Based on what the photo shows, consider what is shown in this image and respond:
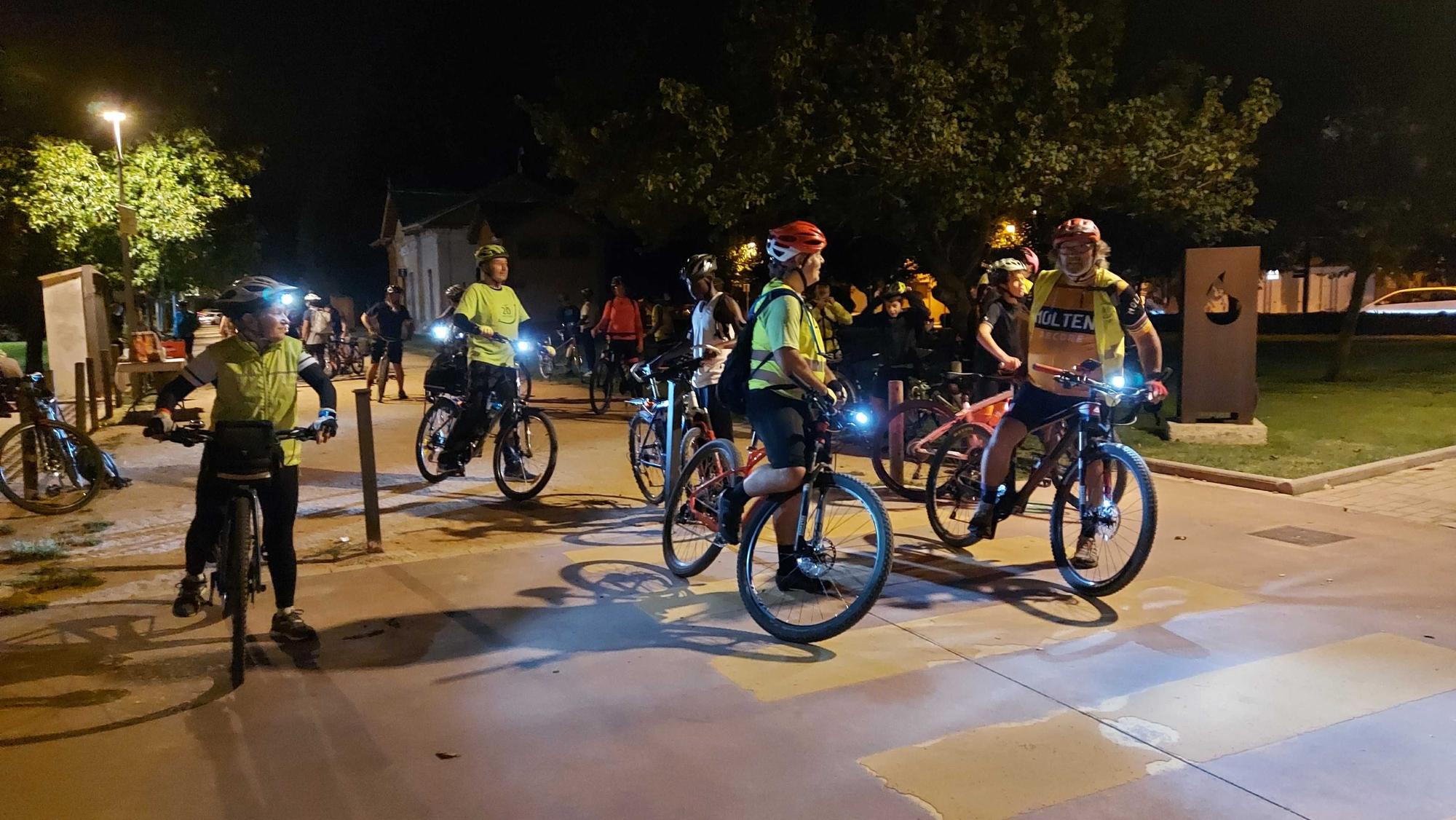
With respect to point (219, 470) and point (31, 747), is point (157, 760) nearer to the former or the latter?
point (31, 747)

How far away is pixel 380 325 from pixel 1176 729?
1381 cm

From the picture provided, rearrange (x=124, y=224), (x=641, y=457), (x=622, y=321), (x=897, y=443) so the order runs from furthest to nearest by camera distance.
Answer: (x=124, y=224) → (x=622, y=321) → (x=897, y=443) → (x=641, y=457)

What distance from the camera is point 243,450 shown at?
4.80m

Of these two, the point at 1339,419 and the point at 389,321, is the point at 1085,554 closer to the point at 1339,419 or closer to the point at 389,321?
the point at 1339,419

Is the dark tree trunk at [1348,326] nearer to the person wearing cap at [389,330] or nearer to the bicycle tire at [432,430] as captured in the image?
the bicycle tire at [432,430]

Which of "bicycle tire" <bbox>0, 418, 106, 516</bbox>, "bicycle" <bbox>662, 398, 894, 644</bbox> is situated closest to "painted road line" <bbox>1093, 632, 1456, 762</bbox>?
"bicycle" <bbox>662, 398, 894, 644</bbox>

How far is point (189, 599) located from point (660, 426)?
142 inches

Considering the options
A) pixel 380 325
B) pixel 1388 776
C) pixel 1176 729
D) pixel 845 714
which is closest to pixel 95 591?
pixel 845 714

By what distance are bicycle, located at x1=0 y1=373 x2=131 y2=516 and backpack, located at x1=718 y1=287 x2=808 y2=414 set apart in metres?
5.78

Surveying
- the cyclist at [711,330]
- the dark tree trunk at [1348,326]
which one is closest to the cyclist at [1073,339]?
the cyclist at [711,330]

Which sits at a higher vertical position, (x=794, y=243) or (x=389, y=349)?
(x=794, y=243)

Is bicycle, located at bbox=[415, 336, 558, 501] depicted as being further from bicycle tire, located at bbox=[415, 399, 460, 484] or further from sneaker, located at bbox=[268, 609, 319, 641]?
sneaker, located at bbox=[268, 609, 319, 641]

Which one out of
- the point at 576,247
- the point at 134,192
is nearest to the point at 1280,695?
the point at 134,192

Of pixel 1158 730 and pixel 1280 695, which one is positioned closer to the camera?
pixel 1158 730
